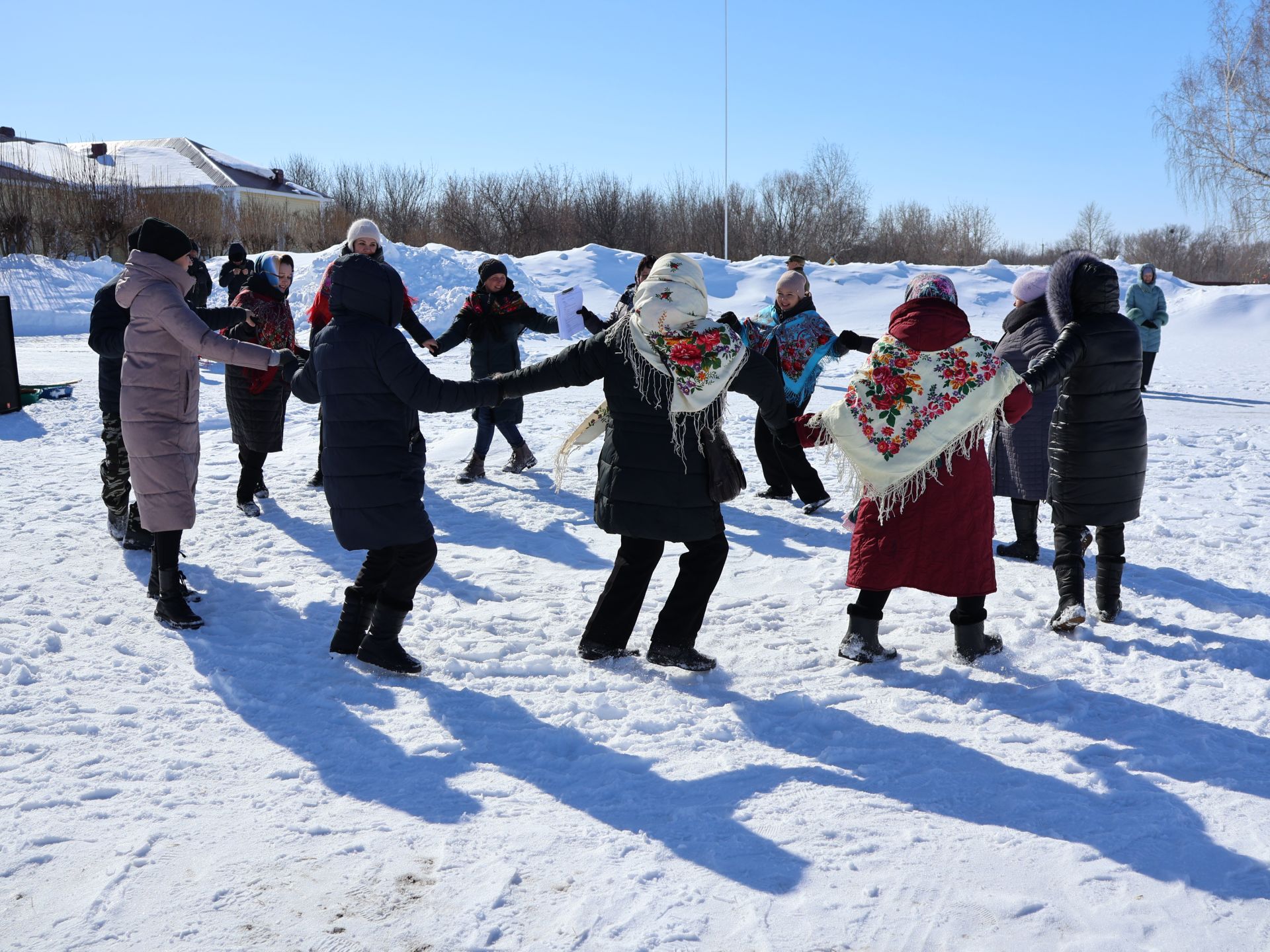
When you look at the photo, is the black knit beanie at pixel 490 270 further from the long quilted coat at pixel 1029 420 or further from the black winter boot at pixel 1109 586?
the black winter boot at pixel 1109 586

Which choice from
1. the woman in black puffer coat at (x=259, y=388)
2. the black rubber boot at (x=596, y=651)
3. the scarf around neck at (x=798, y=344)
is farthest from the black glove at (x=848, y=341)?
the woman in black puffer coat at (x=259, y=388)

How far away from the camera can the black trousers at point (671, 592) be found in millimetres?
3961

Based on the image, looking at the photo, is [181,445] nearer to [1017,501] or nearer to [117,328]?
[117,328]

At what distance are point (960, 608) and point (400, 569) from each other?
2308mm

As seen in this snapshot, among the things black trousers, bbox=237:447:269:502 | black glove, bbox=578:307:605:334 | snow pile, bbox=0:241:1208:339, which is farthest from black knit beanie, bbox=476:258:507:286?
snow pile, bbox=0:241:1208:339

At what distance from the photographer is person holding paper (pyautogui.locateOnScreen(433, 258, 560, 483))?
7215 mm

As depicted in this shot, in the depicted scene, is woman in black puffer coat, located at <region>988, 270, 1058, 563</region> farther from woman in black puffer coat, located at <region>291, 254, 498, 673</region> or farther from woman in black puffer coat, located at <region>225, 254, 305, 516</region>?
woman in black puffer coat, located at <region>225, 254, 305, 516</region>

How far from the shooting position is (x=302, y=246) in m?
30.7

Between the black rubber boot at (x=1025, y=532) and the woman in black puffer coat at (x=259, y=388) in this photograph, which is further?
the woman in black puffer coat at (x=259, y=388)

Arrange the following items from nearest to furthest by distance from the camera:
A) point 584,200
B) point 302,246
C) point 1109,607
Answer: point 1109,607 < point 302,246 < point 584,200

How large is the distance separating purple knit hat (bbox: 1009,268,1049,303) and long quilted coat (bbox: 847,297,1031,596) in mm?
1665

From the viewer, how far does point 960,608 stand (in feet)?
13.5

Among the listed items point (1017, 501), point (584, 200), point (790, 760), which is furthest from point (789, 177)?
point (790, 760)

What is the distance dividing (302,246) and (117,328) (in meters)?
27.3
